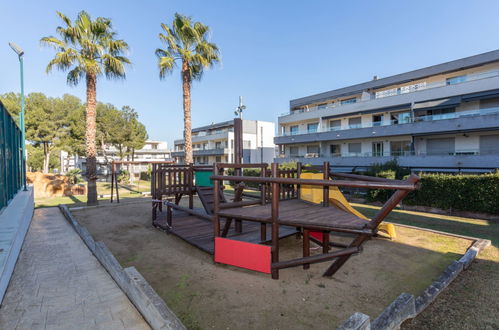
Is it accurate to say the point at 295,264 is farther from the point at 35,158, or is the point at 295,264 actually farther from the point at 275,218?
the point at 35,158

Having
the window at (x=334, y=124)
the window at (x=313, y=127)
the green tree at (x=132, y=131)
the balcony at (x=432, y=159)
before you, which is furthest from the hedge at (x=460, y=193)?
the green tree at (x=132, y=131)

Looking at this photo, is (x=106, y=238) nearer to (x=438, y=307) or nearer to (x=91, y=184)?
(x=91, y=184)

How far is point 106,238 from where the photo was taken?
264 inches

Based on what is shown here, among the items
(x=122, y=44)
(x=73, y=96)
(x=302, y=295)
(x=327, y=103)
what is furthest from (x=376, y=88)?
(x=73, y=96)

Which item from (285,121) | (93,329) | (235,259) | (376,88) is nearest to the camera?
(93,329)

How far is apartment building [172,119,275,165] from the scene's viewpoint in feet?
142

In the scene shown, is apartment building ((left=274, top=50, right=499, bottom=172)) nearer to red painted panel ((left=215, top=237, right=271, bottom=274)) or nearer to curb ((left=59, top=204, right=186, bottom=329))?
red painted panel ((left=215, top=237, right=271, bottom=274))

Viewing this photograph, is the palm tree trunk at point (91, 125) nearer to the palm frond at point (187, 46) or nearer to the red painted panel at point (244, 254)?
the palm frond at point (187, 46)

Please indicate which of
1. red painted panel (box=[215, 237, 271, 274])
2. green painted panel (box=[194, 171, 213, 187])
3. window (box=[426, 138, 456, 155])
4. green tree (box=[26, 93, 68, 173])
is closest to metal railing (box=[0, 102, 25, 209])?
green painted panel (box=[194, 171, 213, 187])

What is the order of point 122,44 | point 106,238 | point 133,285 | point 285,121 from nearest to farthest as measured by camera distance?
point 133,285, point 106,238, point 122,44, point 285,121

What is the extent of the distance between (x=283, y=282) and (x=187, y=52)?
15226 mm

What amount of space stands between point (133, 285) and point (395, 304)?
322 centimetres

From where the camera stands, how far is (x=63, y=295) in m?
3.71

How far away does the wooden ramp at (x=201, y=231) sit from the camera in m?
5.52
